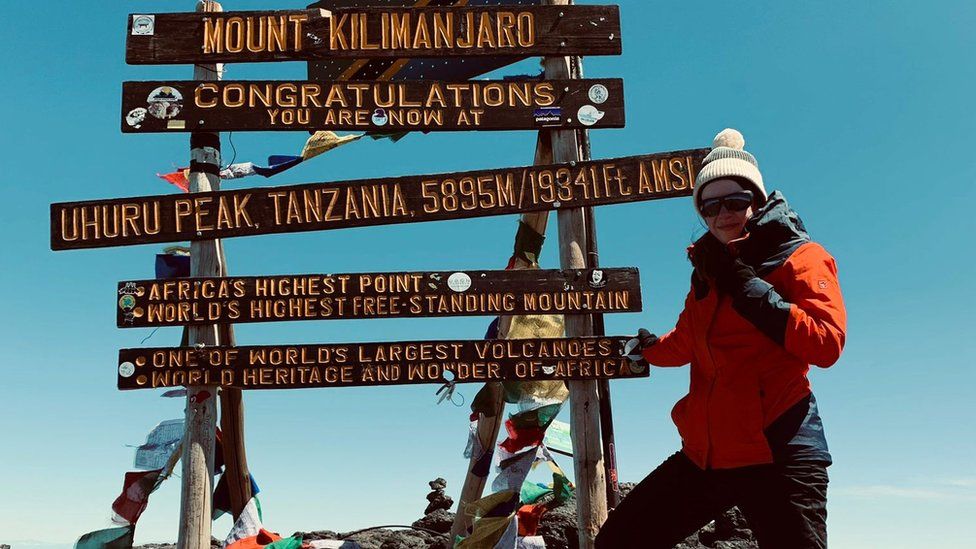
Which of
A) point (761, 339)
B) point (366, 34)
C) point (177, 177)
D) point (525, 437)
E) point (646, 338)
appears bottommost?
point (525, 437)

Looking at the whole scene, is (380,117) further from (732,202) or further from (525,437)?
(732,202)

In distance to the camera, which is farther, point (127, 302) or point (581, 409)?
point (581, 409)

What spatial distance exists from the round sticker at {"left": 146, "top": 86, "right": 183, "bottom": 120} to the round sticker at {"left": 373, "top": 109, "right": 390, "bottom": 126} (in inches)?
52.8

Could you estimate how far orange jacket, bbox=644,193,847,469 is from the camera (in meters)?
3.12

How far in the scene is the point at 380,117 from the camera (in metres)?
6.00

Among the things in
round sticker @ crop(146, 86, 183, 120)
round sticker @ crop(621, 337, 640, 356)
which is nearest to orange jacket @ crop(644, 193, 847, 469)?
round sticker @ crop(621, 337, 640, 356)

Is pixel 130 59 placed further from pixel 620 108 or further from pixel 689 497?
pixel 689 497

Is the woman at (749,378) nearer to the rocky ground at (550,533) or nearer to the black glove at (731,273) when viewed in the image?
the black glove at (731,273)

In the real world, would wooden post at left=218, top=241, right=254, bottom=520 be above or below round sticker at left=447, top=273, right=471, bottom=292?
below

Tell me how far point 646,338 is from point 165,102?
374 cm

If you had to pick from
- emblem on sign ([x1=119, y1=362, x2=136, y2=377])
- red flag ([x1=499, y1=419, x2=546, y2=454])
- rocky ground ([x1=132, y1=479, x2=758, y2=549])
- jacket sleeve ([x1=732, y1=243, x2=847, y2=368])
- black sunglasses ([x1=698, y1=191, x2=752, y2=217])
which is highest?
black sunglasses ([x1=698, y1=191, x2=752, y2=217])

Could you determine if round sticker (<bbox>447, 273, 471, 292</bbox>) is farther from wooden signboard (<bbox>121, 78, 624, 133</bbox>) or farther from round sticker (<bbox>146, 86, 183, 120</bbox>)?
round sticker (<bbox>146, 86, 183, 120</bbox>)

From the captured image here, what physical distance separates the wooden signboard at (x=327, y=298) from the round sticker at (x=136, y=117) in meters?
1.09

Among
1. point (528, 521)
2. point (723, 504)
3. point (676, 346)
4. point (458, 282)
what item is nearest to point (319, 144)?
point (458, 282)
